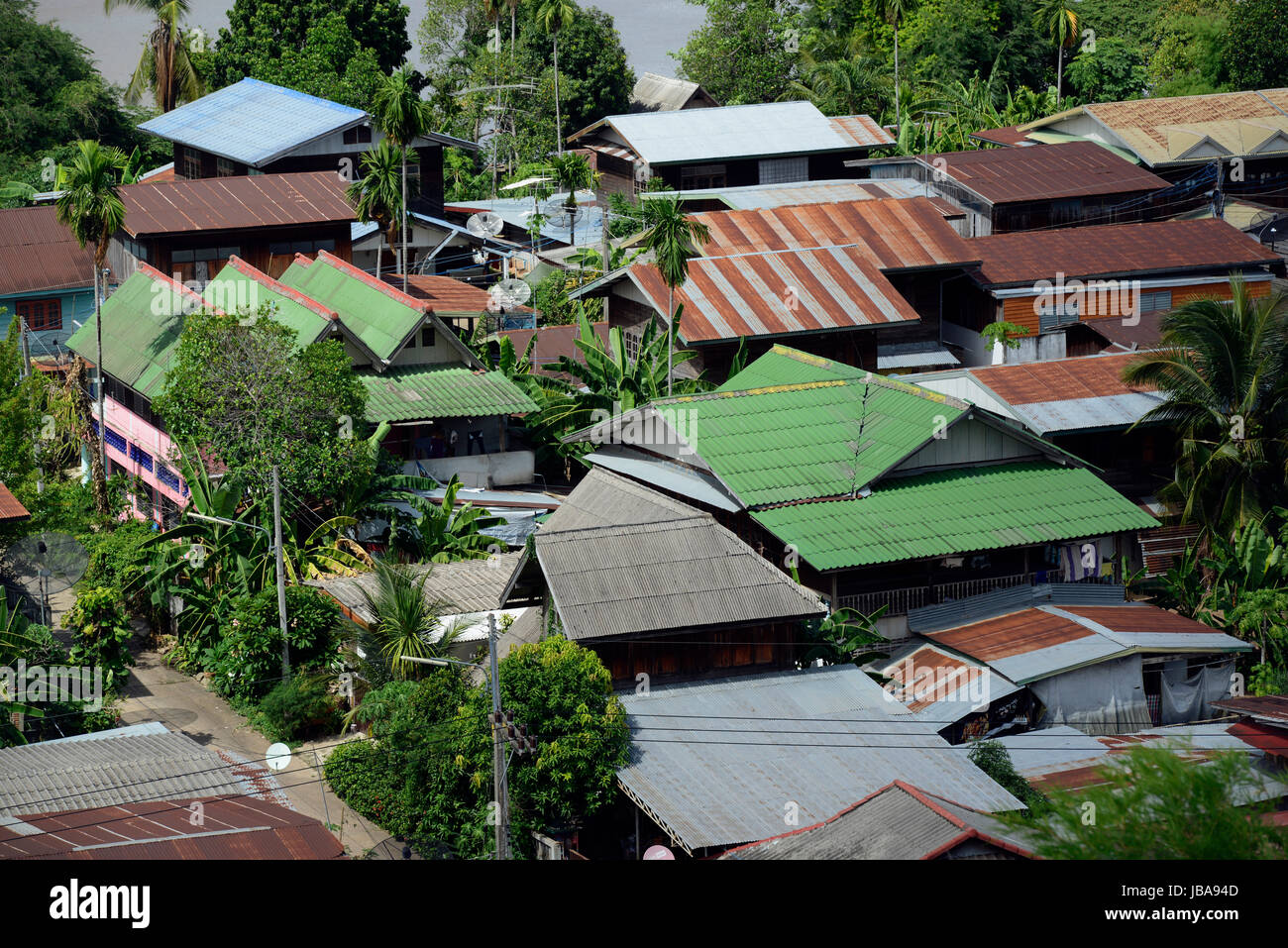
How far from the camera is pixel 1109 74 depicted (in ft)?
268

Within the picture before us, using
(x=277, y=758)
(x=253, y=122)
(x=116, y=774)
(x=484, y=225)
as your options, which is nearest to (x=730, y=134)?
(x=484, y=225)

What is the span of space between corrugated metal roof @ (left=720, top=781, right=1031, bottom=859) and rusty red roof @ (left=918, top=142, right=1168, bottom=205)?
121ft

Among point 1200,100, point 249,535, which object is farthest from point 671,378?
point 1200,100

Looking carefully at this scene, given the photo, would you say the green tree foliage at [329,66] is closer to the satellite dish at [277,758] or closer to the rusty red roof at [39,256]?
the rusty red roof at [39,256]

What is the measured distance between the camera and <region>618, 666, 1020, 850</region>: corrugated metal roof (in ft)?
72.4

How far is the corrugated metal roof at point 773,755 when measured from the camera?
22062 mm

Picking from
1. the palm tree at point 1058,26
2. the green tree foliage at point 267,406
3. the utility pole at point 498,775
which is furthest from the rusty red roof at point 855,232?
the palm tree at point 1058,26

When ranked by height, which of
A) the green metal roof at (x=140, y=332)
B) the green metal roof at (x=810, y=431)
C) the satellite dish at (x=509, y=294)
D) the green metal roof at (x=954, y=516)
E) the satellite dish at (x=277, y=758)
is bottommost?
the satellite dish at (x=277, y=758)

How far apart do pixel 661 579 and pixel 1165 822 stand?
37.0 feet

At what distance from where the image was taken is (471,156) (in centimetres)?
8369

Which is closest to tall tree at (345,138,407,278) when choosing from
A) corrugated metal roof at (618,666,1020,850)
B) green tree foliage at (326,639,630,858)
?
green tree foliage at (326,639,630,858)

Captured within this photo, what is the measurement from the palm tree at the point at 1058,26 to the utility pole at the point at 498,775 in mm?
64529
